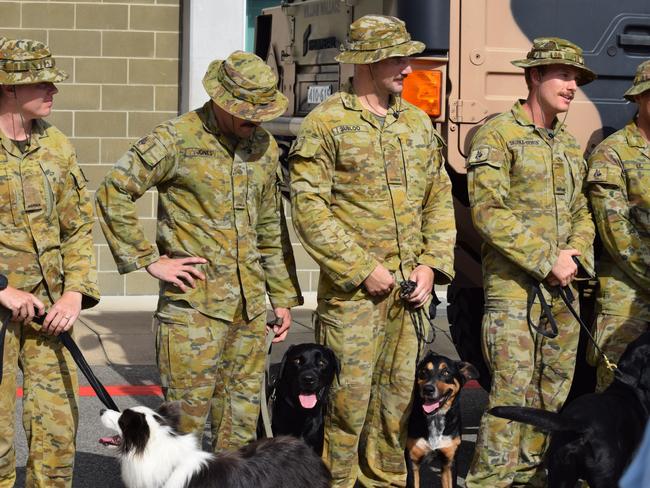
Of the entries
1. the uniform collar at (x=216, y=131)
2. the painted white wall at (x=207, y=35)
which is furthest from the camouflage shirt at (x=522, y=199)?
the painted white wall at (x=207, y=35)

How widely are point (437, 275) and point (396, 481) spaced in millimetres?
934

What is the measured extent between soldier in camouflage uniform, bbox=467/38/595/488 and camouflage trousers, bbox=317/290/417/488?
42cm

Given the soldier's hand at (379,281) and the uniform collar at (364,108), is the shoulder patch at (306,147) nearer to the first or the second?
the uniform collar at (364,108)

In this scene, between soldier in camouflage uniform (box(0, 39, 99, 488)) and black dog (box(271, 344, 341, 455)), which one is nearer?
soldier in camouflage uniform (box(0, 39, 99, 488))

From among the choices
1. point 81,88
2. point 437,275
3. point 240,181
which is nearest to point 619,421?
point 437,275

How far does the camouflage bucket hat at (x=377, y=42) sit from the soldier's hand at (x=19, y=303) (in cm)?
167

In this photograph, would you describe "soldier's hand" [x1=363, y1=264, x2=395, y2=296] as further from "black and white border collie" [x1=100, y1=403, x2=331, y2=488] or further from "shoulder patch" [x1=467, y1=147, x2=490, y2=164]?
"black and white border collie" [x1=100, y1=403, x2=331, y2=488]

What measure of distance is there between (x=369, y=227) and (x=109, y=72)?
5806 millimetres

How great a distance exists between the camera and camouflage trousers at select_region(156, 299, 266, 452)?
4980 mm

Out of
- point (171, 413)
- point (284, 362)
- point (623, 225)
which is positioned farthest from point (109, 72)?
point (171, 413)

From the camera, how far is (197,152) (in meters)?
5.00

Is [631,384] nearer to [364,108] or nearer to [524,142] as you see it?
[524,142]

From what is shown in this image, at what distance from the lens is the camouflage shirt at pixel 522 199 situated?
17.7ft

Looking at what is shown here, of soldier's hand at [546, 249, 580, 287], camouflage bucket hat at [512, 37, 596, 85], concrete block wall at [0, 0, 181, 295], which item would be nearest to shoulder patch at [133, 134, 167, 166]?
camouflage bucket hat at [512, 37, 596, 85]
